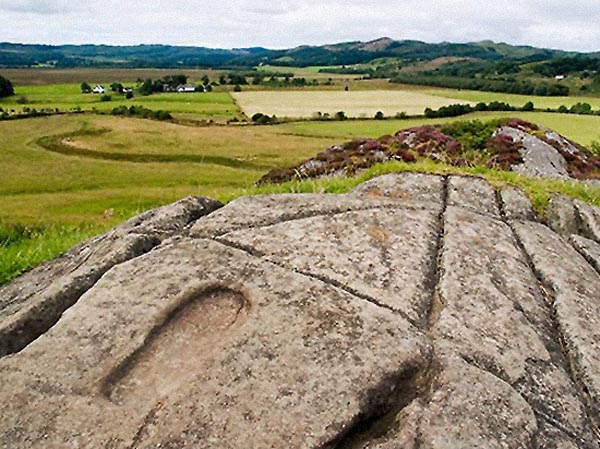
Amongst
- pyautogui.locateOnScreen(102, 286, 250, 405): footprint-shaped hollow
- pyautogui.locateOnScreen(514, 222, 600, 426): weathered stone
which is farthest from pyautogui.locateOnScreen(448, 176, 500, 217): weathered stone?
pyautogui.locateOnScreen(102, 286, 250, 405): footprint-shaped hollow

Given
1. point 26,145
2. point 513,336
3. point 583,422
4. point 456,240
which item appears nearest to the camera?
point 583,422

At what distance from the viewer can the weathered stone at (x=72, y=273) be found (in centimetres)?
661

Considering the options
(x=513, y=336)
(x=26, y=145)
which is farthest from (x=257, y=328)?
(x=26, y=145)

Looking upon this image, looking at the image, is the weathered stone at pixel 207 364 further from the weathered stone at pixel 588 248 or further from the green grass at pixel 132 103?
the green grass at pixel 132 103

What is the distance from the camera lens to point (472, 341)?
6.15 m

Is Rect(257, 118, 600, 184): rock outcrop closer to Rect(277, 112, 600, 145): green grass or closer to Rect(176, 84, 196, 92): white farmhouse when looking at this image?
Rect(277, 112, 600, 145): green grass

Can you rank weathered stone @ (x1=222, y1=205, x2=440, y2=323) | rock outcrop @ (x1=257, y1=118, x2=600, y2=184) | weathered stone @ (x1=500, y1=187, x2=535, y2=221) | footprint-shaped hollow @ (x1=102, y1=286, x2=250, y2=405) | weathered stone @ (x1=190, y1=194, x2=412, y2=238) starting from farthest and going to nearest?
1. rock outcrop @ (x1=257, y1=118, x2=600, y2=184)
2. weathered stone @ (x1=500, y1=187, x2=535, y2=221)
3. weathered stone @ (x1=190, y1=194, x2=412, y2=238)
4. weathered stone @ (x1=222, y1=205, x2=440, y2=323)
5. footprint-shaped hollow @ (x1=102, y1=286, x2=250, y2=405)

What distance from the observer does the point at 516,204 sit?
33.7ft

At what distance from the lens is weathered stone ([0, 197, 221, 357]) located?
260 inches

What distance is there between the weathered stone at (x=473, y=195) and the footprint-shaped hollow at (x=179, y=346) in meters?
4.95

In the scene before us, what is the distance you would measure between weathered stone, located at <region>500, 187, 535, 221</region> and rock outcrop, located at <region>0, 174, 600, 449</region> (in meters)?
1.01

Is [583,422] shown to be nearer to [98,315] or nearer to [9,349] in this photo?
[98,315]

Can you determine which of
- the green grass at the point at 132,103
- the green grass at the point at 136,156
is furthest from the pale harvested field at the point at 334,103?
the green grass at the point at 136,156

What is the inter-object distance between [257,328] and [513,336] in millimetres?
2746
